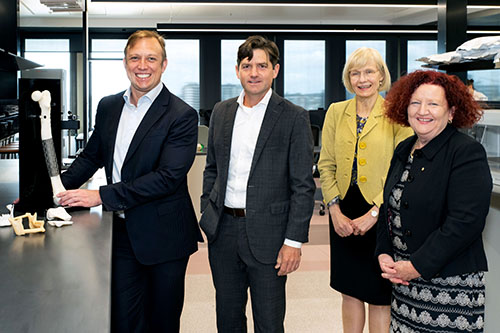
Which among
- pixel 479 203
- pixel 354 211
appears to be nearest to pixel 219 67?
pixel 354 211

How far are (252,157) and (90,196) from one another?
0.70m

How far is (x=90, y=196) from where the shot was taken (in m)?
2.32

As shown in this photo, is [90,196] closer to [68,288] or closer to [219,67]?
[68,288]

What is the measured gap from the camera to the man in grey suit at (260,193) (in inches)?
92.9

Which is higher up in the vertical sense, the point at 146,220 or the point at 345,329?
the point at 146,220

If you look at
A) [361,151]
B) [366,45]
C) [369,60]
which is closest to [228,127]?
[361,151]

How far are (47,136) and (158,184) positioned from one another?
0.60 m

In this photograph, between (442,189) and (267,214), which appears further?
(267,214)

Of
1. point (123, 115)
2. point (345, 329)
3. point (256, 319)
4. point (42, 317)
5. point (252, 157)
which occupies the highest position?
point (123, 115)

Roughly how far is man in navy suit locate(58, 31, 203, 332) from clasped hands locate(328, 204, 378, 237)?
2.46 feet

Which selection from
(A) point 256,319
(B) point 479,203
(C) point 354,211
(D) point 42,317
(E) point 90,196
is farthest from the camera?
(C) point 354,211

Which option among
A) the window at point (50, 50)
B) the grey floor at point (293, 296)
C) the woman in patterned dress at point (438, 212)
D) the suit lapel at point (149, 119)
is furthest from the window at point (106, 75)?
the woman in patterned dress at point (438, 212)

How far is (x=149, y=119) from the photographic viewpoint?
2.37 m

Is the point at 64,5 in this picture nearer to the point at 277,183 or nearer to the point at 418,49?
the point at 277,183
